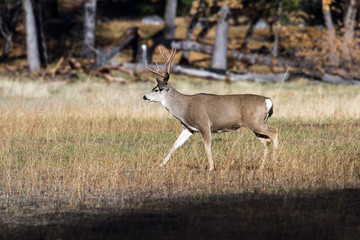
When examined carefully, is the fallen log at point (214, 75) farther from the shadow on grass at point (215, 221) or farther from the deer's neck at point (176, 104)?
the shadow on grass at point (215, 221)

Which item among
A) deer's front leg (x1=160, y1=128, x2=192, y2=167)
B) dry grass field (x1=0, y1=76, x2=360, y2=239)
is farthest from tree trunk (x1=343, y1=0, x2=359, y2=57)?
deer's front leg (x1=160, y1=128, x2=192, y2=167)

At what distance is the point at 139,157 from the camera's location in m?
11.3

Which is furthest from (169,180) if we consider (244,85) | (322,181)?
(244,85)

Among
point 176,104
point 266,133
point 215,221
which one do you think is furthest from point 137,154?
point 215,221

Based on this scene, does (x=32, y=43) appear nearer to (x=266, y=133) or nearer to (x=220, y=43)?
(x=220, y=43)

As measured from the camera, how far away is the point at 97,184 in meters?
9.54

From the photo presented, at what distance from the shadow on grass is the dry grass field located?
0.77ft

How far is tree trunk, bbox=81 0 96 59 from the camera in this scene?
29094mm

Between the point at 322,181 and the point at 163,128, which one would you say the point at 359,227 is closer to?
the point at 322,181

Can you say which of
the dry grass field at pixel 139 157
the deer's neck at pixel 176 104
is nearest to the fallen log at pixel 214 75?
the dry grass field at pixel 139 157

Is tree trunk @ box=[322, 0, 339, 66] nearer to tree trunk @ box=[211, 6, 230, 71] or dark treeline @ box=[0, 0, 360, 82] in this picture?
dark treeline @ box=[0, 0, 360, 82]

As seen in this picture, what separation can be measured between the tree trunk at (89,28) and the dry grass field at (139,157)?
10.9 m

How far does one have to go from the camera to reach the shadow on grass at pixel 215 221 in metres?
7.04

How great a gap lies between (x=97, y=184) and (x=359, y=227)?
12.4 ft
